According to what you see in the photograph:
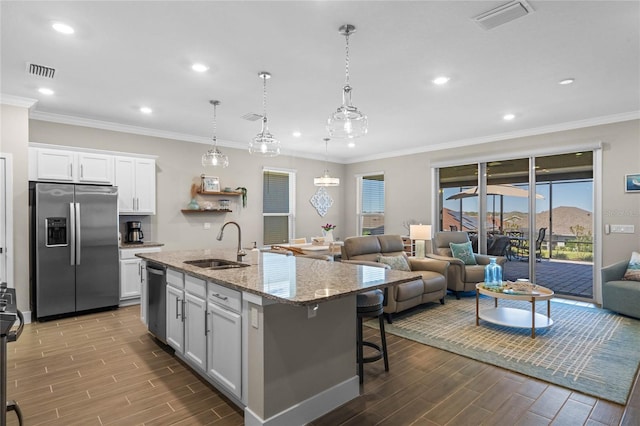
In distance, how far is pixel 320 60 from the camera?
324 cm

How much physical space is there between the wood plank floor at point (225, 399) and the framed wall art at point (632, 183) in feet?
11.4

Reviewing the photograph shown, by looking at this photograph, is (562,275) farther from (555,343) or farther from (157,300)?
(157,300)

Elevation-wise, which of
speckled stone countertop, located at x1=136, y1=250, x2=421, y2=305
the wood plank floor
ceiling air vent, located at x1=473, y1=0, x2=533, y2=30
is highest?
ceiling air vent, located at x1=473, y1=0, x2=533, y2=30

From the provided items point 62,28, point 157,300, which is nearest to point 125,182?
point 157,300

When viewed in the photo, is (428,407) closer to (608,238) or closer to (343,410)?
(343,410)

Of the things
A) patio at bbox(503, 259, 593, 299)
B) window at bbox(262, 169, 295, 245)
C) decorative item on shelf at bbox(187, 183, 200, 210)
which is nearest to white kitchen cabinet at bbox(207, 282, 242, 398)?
decorative item on shelf at bbox(187, 183, 200, 210)

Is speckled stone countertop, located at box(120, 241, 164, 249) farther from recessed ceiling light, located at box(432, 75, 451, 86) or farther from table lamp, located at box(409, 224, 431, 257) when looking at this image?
recessed ceiling light, located at box(432, 75, 451, 86)

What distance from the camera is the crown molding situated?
4148 millimetres

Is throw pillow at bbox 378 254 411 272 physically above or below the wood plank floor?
above

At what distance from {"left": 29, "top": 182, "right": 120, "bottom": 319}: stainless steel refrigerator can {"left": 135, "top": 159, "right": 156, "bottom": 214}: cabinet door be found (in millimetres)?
486

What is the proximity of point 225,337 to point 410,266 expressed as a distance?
3.59 m

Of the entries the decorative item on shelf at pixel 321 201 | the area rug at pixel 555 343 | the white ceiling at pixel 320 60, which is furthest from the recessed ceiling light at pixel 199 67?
the decorative item on shelf at pixel 321 201

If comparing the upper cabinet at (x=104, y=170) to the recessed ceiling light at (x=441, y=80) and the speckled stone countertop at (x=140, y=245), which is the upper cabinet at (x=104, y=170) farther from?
the recessed ceiling light at (x=441, y=80)

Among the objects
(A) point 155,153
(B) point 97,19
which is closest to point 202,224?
(A) point 155,153
